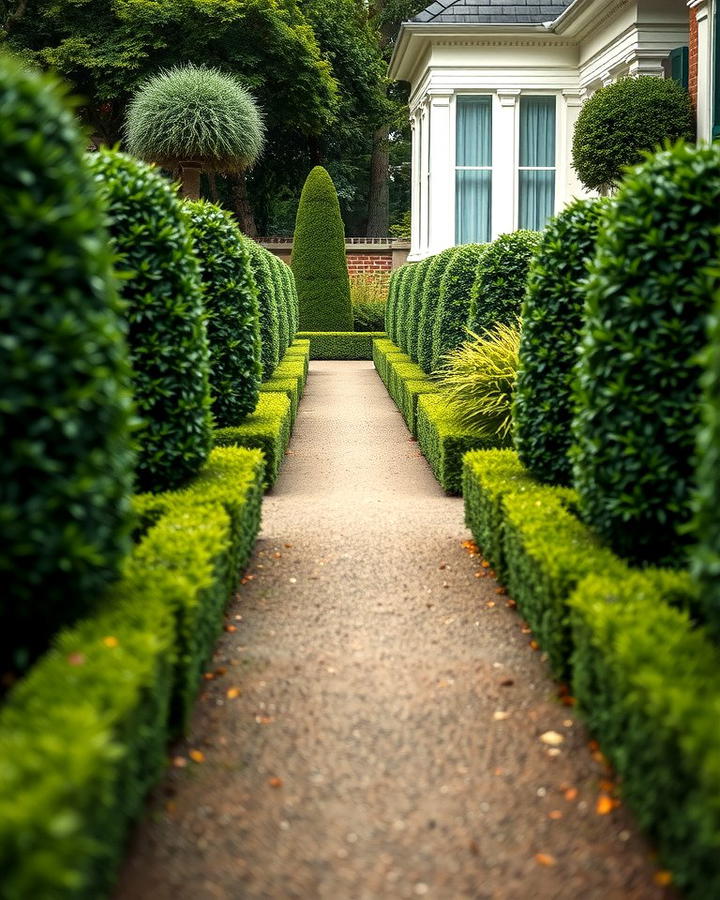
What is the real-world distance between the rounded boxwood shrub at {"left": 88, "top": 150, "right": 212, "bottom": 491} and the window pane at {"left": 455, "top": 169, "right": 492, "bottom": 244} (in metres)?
16.8

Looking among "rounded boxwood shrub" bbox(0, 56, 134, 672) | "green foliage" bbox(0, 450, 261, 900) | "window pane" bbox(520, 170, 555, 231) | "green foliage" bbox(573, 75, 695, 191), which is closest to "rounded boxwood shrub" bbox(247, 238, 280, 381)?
"green foliage" bbox(573, 75, 695, 191)

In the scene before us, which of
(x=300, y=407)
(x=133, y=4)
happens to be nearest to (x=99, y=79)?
(x=133, y=4)

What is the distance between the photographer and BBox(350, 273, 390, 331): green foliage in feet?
86.7

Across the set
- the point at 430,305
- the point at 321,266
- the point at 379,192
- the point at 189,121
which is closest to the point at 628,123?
the point at 430,305

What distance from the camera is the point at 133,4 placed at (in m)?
28.1

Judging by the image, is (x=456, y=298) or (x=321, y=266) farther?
(x=321, y=266)

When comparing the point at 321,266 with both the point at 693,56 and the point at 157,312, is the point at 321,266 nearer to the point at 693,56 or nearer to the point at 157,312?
the point at 693,56

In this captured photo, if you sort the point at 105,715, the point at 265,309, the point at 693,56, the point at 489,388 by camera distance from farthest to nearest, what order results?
the point at 693,56
the point at 265,309
the point at 489,388
the point at 105,715

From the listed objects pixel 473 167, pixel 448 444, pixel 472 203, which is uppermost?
pixel 473 167

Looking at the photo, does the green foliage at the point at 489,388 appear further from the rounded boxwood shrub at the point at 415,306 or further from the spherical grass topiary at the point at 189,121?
the spherical grass topiary at the point at 189,121

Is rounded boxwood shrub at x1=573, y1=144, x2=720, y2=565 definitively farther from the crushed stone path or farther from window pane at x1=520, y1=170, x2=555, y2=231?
window pane at x1=520, y1=170, x2=555, y2=231

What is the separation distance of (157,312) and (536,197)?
17.6 metres

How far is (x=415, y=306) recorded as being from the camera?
52.9 ft

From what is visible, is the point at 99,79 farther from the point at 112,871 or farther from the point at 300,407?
the point at 112,871
